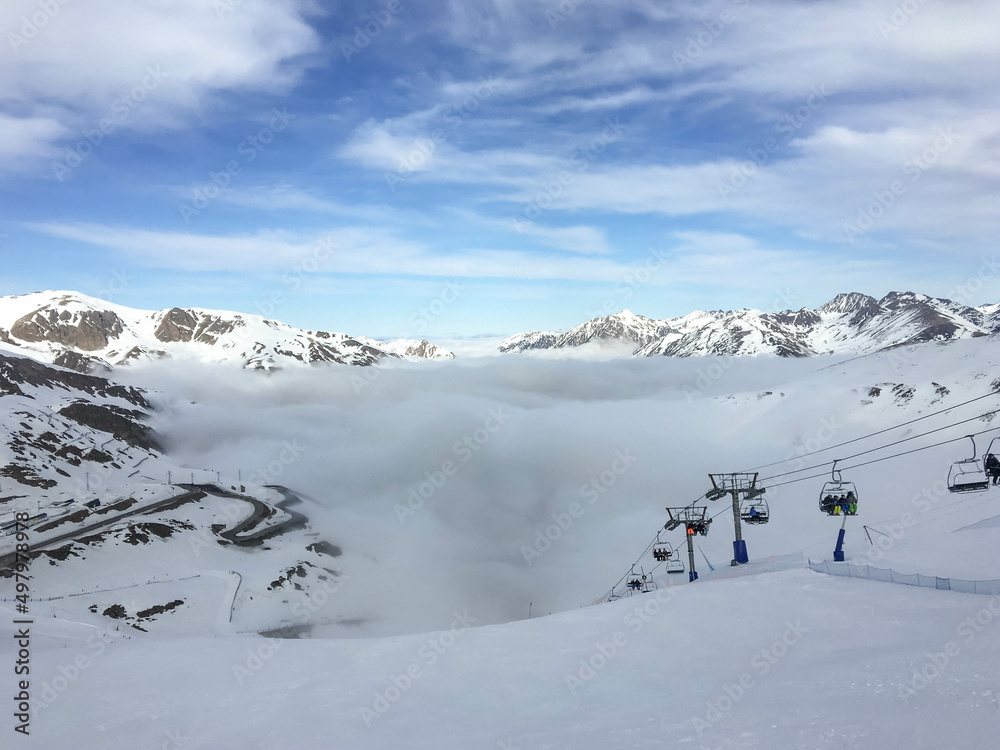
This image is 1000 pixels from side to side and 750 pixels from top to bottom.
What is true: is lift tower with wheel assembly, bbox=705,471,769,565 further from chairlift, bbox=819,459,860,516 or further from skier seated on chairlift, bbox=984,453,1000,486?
skier seated on chairlift, bbox=984,453,1000,486

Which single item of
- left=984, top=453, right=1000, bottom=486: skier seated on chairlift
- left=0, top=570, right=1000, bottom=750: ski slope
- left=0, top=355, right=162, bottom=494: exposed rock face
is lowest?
left=0, top=570, right=1000, bottom=750: ski slope

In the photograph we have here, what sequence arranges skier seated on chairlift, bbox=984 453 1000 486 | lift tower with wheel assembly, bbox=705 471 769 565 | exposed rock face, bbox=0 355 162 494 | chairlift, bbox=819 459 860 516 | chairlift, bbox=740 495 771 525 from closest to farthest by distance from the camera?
skier seated on chairlift, bbox=984 453 1000 486
chairlift, bbox=819 459 860 516
chairlift, bbox=740 495 771 525
lift tower with wheel assembly, bbox=705 471 769 565
exposed rock face, bbox=0 355 162 494

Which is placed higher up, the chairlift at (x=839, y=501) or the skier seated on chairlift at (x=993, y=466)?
the skier seated on chairlift at (x=993, y=466)

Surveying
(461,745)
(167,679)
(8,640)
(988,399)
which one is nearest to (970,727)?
(461,745)

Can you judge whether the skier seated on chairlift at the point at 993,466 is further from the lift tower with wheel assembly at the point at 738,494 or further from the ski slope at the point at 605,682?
the lift tower with wheel assembly at the point at 738,494

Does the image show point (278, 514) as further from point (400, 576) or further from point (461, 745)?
point (461, 745)

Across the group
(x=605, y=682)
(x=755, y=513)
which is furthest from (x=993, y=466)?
(x=755, y=513)

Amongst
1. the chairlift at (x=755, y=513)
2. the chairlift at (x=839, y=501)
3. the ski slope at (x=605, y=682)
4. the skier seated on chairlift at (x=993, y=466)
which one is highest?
the skier seated on chairlift at (x=993, y=466)

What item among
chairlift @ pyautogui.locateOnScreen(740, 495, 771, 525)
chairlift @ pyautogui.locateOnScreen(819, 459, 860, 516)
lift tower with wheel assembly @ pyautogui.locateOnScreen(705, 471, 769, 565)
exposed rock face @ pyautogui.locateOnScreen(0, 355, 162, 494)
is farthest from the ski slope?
exposed rock face @ pyautogui.locateOnScreen(0, 355, 162, 494)

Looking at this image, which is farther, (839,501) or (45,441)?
(45,441)

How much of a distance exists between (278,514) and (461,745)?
513 feet

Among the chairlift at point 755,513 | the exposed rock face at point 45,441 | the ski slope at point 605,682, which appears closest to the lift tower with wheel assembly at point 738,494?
the chairlift at point 755,513

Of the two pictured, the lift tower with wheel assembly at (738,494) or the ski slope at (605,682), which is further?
the lift tower with wheel assembly at (738,494)

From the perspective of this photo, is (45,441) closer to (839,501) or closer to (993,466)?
(839,501)
